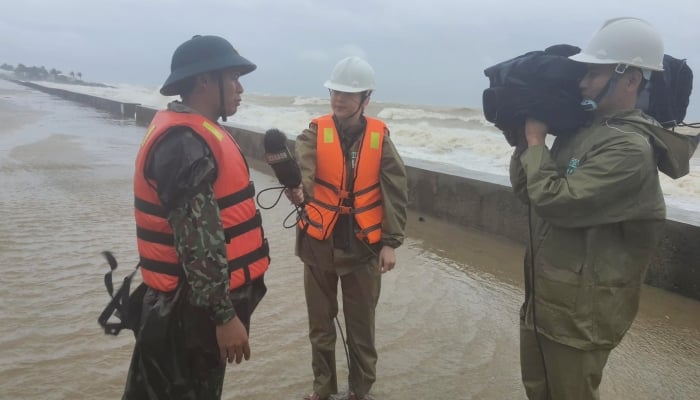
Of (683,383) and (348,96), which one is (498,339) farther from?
(348,96)

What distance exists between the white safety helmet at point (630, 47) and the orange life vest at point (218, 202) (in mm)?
1421

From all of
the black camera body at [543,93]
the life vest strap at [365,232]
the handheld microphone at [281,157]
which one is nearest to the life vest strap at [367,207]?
the life vest strap at [365,232]

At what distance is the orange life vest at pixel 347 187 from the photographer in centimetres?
279

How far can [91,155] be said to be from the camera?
11.5 m

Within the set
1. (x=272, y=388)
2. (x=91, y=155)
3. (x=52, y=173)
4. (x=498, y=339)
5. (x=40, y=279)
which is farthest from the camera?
(x=91, y=155)

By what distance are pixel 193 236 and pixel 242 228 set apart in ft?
0.91

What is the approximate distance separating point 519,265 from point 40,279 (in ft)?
14.9

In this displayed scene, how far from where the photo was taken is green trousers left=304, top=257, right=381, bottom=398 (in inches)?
112

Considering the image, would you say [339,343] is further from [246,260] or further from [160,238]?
[160,238]

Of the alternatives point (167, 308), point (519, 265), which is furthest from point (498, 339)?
point (167, 308)

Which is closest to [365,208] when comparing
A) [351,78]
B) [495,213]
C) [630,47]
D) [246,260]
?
[351,78]

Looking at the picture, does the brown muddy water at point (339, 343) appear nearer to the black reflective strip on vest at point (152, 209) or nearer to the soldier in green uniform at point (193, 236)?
the soldier in green uniform at point (193, 236)

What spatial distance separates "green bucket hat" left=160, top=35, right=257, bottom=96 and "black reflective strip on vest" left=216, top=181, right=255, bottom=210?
1.61 feet

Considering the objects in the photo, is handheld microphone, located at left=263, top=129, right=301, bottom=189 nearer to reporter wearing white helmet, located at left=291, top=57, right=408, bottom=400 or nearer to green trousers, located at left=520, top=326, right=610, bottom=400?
reporter wearing white helmet, located at left=291, top=57, right=408, bottom=400
